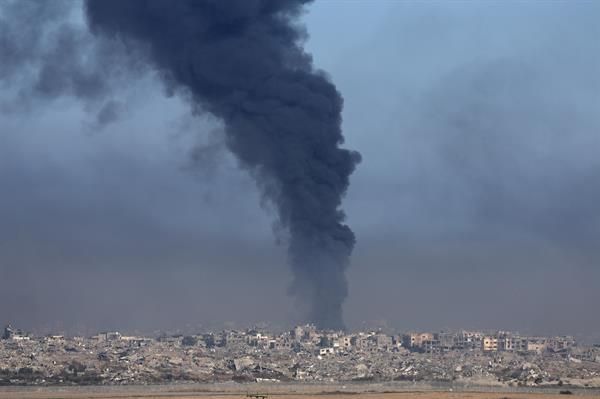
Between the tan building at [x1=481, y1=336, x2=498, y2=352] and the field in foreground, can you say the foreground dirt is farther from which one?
the tan building at [x1=481, y1=336, x2=498, y2=352]

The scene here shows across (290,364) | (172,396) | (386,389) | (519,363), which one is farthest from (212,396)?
(519,363)

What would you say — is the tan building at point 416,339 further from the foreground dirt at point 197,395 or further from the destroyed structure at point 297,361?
the foreground dirt at point 197,395

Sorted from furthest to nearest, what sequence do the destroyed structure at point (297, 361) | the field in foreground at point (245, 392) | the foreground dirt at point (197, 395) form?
the destroyed structure at point (297, 361), the field in foreground at point (245, 392), the foreground dirt at point (197, 395)

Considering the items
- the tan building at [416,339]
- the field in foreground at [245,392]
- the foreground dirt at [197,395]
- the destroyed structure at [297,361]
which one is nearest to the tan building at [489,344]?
the destroyed structure at [297,361]

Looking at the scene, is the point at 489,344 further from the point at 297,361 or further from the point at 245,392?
the point at 245,392

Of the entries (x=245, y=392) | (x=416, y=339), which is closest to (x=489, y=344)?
(x=416, y=339)

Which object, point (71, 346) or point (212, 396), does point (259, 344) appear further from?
point (212, 396)

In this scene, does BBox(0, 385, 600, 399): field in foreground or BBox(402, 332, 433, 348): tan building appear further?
BBox(402, 332, 433, 348): tan building

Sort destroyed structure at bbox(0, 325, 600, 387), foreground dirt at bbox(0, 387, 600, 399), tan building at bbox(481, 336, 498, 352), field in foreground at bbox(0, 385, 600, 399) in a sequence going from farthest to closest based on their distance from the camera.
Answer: tan building at bbox(481, 336, 498, 352)
destroyed structure at bbox(0, 325, 600, 387)
field in foreground at bbox(0, 385, 600, 399)
foreground dirt at bbox(0, 387, 600, 399)

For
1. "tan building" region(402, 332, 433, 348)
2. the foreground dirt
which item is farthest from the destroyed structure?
the foreground dirt
